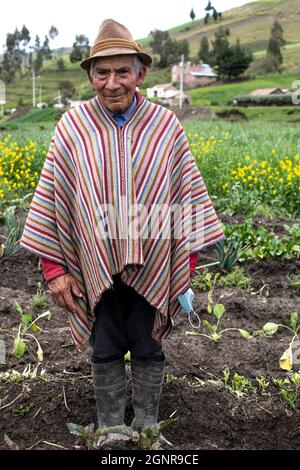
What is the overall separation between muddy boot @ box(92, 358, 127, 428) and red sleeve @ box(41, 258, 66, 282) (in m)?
0.37

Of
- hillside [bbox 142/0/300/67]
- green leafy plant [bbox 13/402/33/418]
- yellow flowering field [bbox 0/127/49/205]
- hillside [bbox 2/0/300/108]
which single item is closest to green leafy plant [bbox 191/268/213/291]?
green leafy plant [bbox 13/402/33/418]

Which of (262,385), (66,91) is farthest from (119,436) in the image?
(66,91)

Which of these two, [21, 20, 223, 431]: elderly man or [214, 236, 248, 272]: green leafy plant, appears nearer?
[21, 20, 223, 431]: elderly man

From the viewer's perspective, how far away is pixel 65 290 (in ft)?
7.79

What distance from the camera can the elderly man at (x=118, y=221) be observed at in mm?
2232

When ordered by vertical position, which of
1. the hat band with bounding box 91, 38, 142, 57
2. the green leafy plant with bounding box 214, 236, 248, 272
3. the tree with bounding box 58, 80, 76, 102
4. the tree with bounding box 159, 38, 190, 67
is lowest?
the tree with bounding box 58, 80, 76, 102

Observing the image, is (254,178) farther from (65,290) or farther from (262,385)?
(65,290)

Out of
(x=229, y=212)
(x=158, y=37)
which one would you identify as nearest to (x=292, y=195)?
(x=229, y=212)

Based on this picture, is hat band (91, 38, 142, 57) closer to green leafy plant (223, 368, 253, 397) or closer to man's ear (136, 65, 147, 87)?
man's ear (136, 65, 147, 87)

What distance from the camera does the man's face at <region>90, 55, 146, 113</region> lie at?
221cm

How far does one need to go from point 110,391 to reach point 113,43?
1.24 m

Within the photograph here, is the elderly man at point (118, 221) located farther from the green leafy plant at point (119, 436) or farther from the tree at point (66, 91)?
the tree at point (66, 91)

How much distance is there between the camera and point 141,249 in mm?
2254

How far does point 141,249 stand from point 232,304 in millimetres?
1962
